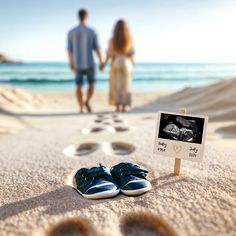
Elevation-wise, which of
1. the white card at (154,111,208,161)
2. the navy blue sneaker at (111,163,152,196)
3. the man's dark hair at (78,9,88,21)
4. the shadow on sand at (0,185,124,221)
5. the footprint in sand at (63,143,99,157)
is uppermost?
the man's dark hair at (78,9,88,21)

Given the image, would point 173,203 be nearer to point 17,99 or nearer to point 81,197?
point 81,197

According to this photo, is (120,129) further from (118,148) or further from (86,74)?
(86,74)

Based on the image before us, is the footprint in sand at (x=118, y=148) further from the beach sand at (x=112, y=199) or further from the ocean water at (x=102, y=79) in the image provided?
the ocean water at (x=102, y=79)

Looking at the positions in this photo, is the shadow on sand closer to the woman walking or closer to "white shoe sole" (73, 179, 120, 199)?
"white shoe sole" (73, 179, 120, 199)

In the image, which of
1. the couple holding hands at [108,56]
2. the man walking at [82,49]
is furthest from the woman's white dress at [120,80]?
the man walking at [82,49]

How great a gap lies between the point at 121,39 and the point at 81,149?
2.54 metres

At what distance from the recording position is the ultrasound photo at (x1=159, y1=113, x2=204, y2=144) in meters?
1.17

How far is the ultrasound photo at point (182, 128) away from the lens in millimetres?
1170

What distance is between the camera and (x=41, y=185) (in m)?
1.26

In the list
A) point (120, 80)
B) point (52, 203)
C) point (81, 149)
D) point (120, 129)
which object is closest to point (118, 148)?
point (81, 149)

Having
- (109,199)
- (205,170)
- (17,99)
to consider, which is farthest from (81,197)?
(17,99)

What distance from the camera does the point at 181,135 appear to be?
3.91ft

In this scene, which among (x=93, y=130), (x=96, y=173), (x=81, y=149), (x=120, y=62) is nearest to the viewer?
(x=96, y=173)

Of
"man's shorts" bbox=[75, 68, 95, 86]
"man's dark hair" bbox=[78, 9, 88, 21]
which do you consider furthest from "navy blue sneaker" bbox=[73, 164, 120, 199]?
"man's dark hair" bbox=[78, 9, 88, 21]
